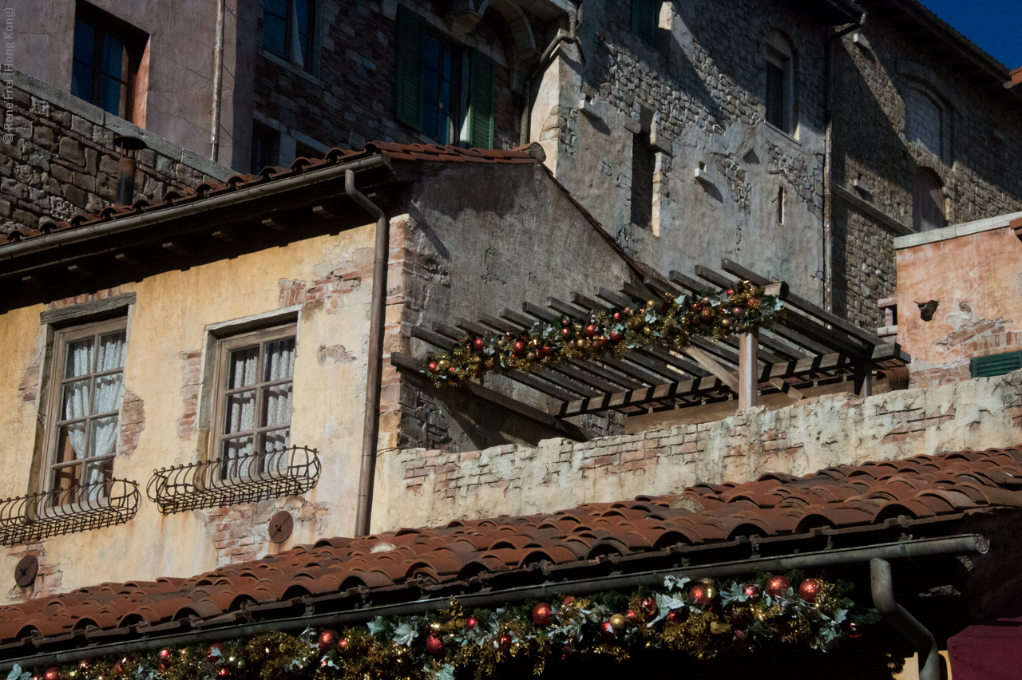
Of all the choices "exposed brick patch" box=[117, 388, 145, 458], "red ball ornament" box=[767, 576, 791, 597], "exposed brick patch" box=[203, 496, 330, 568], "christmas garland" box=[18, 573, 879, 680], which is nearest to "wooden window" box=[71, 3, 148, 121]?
"exposed brick patch" box=[117, 388, 145, 458]

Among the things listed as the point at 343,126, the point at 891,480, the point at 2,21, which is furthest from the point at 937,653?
the point at 343,126

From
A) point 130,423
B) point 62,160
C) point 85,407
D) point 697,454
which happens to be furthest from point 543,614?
point 62,160

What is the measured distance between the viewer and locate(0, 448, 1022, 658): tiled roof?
6.36 metres

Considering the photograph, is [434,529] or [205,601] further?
[434,529]

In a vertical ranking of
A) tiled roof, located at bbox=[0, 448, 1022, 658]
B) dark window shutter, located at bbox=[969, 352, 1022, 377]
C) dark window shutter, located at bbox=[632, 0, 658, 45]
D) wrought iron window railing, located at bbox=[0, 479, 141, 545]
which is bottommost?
tiled roof, located at bbox=[0, 448, 1022, 658]

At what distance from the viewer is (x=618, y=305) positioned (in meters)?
11.3

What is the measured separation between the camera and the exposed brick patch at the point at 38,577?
11.9 m

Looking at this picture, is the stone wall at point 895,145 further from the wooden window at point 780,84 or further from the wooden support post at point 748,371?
the wooden support post at point 748,371

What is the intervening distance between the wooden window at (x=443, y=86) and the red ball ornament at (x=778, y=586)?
12692mm

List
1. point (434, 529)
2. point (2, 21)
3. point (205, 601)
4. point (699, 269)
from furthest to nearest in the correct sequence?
point (2, 21) < point (699, 269) < point (434, 529) < point (205, 601)

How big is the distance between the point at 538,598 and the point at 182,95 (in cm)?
999

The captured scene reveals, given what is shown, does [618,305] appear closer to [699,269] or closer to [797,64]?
[699,269]

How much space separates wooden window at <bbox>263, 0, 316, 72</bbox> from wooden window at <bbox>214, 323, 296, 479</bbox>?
638cm

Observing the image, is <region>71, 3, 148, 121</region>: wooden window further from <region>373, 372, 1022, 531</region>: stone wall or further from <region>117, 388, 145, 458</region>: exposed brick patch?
<region>373, 372, 1022, 531</region>: stone wall
